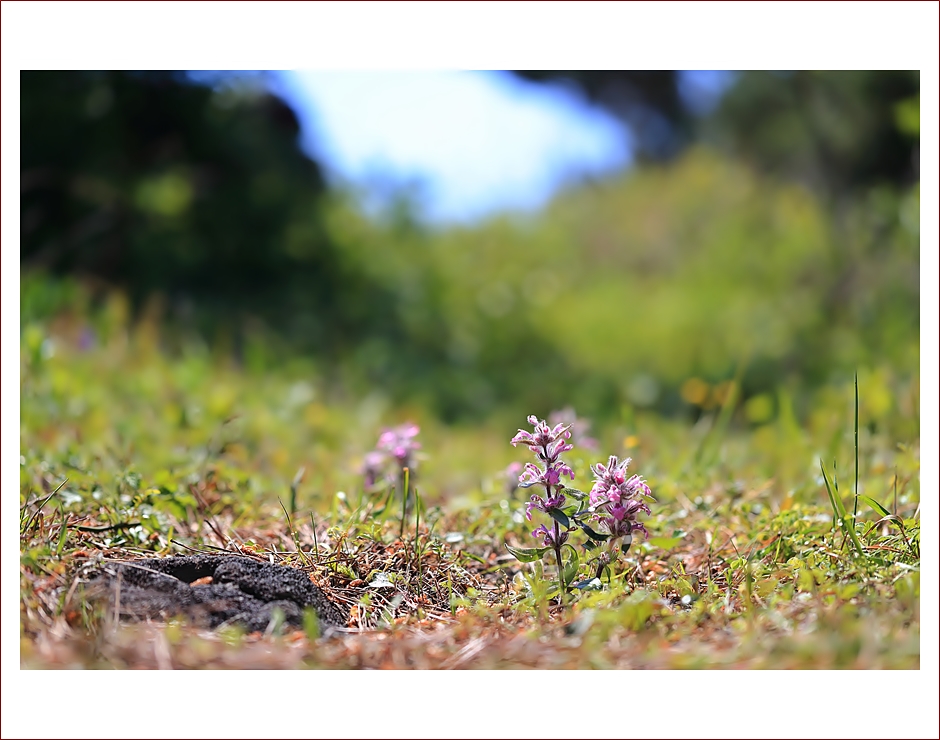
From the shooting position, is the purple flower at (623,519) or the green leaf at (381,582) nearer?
the purple flower at (623,519)

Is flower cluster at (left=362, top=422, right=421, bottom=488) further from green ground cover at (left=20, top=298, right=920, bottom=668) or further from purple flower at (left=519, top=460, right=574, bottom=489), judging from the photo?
purple flower at (left=519, top=460, right=574, bottom=489)

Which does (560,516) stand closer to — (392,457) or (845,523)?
(845,523)

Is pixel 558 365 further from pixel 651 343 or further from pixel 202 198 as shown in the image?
pixel 202 198

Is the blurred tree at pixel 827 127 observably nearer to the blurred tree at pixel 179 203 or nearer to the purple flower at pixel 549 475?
the blurred tree at pixel 179 203

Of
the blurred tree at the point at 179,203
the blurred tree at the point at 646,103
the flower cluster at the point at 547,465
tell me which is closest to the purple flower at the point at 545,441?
the flower cluster at the point at 547,465

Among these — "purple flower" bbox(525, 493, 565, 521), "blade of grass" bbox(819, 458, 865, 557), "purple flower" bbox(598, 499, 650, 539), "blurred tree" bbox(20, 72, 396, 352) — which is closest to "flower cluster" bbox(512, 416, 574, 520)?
"purple flower" bbox(525, 493, 565, 521)

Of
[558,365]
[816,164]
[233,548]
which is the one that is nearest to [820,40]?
[233,548]

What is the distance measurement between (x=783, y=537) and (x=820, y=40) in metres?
1.19

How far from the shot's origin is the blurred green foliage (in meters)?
4.95

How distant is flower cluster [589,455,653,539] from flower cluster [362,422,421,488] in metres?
0.56

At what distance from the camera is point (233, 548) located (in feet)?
6.85

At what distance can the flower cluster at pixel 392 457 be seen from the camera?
232 cm

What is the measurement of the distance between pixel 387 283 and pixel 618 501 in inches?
171

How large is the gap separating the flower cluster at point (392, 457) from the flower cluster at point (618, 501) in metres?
0.56
